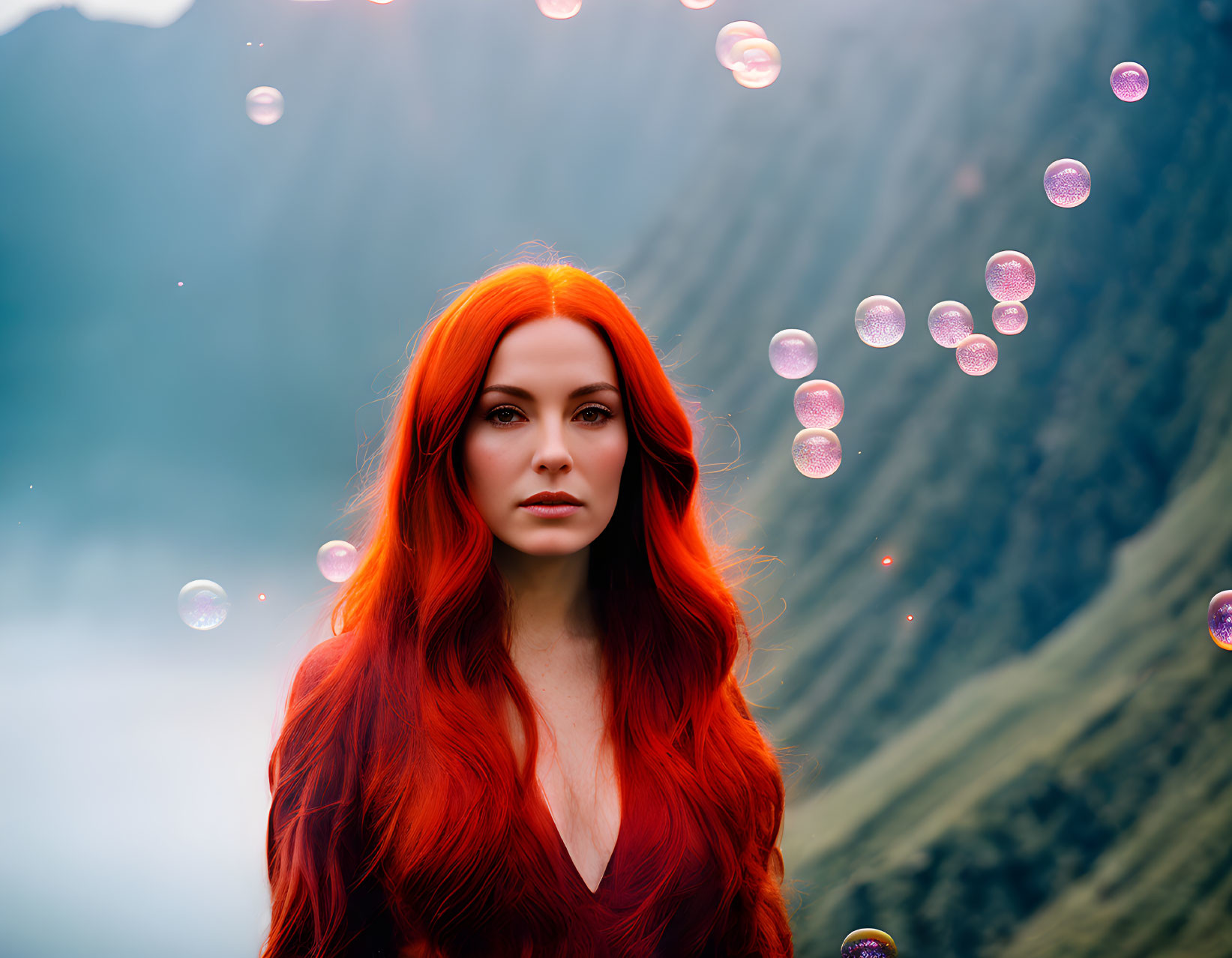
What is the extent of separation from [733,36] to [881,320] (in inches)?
24.2

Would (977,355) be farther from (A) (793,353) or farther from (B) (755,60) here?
(B) (755,60)

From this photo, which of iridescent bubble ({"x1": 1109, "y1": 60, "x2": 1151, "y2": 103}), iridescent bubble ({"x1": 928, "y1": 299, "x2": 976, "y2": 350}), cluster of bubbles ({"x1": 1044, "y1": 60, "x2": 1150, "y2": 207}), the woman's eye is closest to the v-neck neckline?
the woman's eye

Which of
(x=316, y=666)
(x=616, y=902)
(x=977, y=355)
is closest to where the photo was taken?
(x=616, y=902)

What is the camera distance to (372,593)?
138 cm

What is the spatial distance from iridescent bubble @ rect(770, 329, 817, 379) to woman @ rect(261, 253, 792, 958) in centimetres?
59

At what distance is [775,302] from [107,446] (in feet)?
4.73

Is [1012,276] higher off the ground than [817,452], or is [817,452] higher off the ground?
[1012,276]

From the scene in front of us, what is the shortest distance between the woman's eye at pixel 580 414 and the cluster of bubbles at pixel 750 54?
3.08 feet

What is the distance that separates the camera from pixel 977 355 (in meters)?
2.06

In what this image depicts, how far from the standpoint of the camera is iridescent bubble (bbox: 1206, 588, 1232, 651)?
6.42 feet

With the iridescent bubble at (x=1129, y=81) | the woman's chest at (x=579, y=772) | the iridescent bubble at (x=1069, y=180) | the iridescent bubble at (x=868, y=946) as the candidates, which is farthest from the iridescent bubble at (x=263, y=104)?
the iridescent bubble at (x=868, y=946)

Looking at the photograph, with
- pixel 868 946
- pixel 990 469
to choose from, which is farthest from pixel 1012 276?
pixel 868 946

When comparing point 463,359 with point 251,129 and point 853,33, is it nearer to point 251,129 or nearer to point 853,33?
point 251,129

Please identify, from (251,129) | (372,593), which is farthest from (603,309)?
(251,129)
